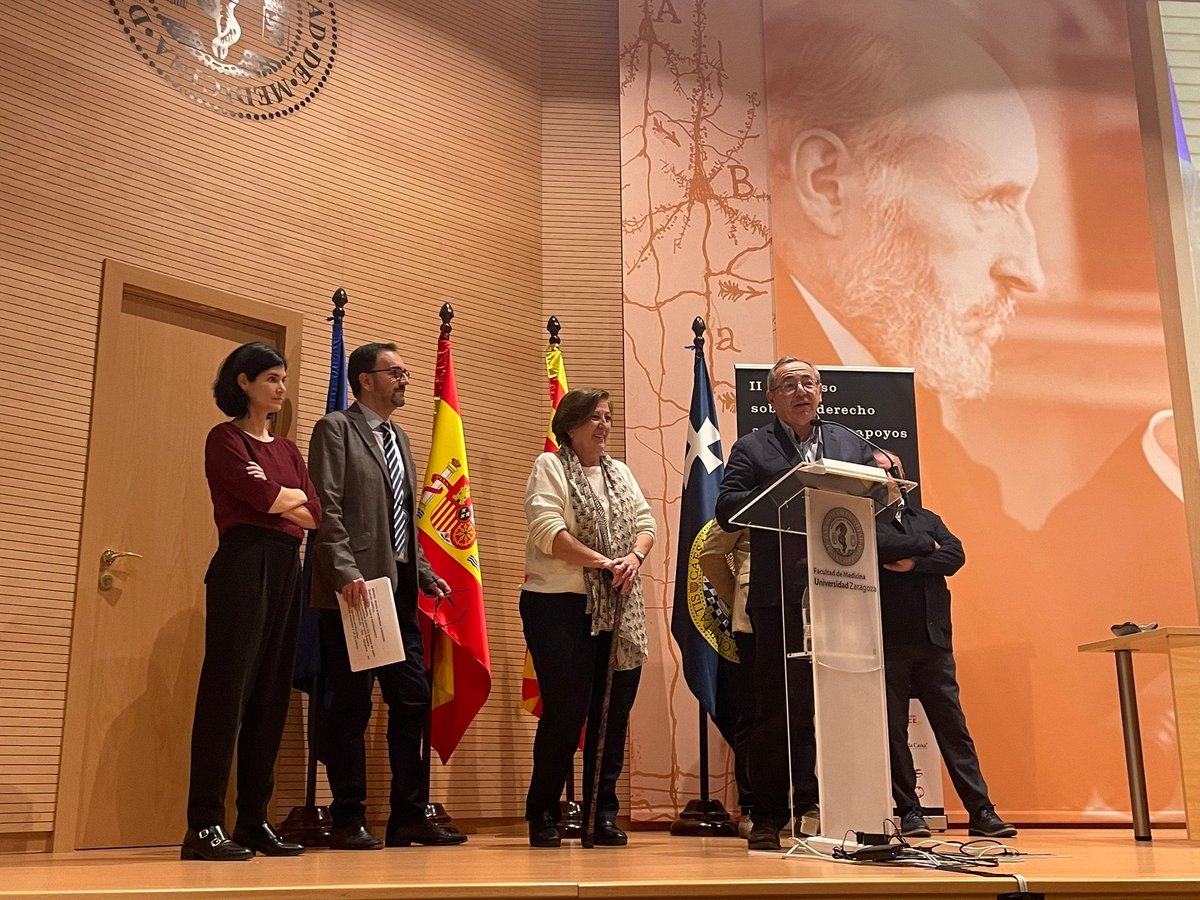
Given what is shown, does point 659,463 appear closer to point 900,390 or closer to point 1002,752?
point 900,390

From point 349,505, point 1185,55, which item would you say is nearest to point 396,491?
point 349,505

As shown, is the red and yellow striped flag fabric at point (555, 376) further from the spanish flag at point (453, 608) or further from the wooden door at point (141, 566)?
the wooden door at point (141, 566)

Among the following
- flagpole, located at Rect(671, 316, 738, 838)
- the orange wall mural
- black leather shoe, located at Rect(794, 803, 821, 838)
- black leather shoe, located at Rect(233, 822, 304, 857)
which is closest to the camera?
black leather shoe, located at Rect(794, 803, 821, 838)

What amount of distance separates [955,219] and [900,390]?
109cm

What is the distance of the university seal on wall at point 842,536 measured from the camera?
2865 millimetres

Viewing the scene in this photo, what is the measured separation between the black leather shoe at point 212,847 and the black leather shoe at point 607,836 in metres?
0.95

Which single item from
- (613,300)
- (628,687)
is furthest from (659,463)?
(628,687)

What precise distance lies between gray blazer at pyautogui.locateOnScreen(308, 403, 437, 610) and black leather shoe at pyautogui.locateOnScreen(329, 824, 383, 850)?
0.65m

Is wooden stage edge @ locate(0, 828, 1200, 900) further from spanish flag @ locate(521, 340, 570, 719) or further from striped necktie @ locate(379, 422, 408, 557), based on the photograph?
spanish flag @ locate(521, 340, 570, 719)

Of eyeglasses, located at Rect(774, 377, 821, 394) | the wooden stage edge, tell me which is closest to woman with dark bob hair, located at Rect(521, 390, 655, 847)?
the wooden stage edge

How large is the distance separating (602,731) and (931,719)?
49.5 inches

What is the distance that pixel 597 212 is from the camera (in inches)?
208

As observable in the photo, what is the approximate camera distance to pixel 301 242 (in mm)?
4543

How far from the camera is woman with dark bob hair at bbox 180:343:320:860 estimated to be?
297cm
